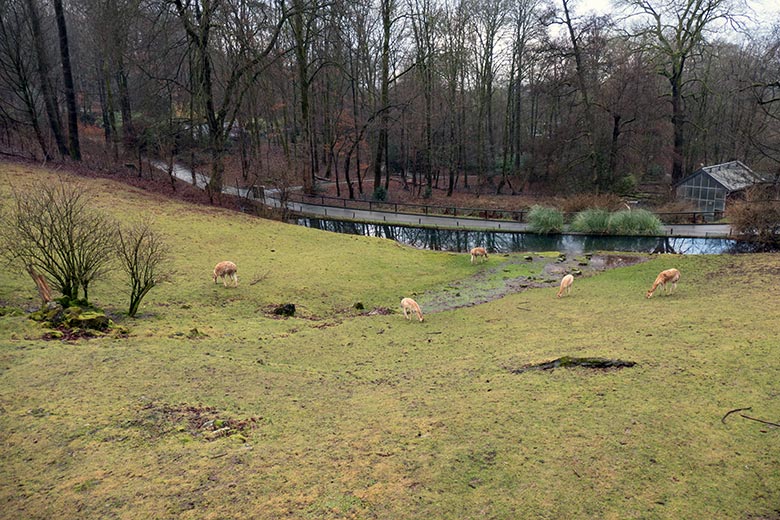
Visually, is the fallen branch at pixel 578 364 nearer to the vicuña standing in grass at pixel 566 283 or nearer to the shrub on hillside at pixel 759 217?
the vicuña standing in grass at pixel 566 283

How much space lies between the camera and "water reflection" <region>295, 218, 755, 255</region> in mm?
29203

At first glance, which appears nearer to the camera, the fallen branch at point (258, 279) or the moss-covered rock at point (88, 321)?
the moss-covered rock at point (88, 321)

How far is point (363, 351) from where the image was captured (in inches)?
451

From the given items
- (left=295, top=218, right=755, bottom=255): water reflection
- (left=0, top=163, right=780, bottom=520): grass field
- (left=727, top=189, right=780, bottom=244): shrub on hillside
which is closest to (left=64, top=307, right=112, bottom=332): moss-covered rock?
(left=0, top=163, right=780, bottom=520): grass field

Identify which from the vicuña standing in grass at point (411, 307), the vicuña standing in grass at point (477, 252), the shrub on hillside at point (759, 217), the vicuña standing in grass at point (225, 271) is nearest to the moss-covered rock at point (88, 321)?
the vicuña standing in grass at point (225, 271)

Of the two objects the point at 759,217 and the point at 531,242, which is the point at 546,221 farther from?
the point at 759,217

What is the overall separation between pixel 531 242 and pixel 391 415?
26.7 metres

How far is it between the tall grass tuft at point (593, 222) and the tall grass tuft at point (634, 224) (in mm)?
427

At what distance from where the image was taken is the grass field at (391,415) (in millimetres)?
5355

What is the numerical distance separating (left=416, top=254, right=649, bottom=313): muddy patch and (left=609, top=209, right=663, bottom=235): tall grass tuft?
754cm

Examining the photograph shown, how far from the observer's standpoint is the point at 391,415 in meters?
7.54

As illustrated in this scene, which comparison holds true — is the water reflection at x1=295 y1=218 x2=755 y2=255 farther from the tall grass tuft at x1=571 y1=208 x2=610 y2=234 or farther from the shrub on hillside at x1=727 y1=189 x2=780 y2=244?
the shrub on hillside at x1=727 y1=189 x2=780 y2=244

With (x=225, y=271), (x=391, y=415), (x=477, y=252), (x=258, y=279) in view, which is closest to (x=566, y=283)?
(x=477, y=252)

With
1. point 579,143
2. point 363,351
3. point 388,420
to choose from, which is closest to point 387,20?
point 579,143
